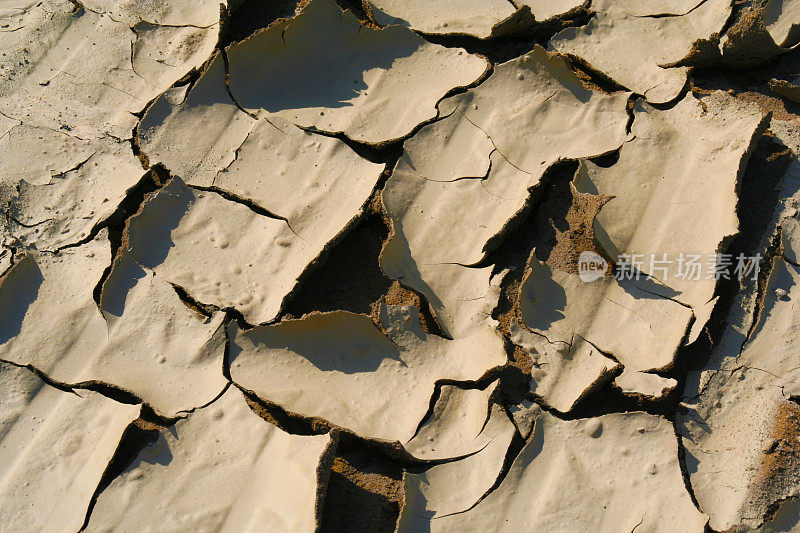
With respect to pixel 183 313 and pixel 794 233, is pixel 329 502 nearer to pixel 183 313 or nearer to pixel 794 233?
pixel 183 313

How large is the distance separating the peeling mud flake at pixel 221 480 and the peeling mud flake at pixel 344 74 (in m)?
1.23

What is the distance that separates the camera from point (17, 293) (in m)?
2.44

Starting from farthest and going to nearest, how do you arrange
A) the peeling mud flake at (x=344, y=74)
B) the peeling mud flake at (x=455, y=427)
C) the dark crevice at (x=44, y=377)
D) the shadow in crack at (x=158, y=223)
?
the peeling mud flake at (x=344, y=74) → the shadow in crack at (x=158, y=223) → the dark crevice at (x=44, y=377) → the peeling mud flake at (x=455, y=427)

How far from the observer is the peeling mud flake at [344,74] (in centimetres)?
284

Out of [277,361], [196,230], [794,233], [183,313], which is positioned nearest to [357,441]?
[277,361]

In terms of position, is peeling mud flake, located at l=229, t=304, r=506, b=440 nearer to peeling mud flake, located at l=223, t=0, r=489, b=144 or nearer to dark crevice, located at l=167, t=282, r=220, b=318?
dark crevice, located at l=167, t=282, r=220, b=318

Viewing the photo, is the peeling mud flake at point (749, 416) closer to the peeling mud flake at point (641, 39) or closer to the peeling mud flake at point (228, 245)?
the peeling mud flake at point (641, 39)

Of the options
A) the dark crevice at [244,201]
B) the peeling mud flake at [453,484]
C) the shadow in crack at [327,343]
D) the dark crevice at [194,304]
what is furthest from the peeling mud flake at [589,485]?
the dark crevice at [244,201]

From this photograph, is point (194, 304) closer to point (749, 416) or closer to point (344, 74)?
point (344, 74)

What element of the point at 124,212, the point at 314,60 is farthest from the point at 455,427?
the point at 314,60

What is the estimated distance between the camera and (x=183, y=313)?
239 cm

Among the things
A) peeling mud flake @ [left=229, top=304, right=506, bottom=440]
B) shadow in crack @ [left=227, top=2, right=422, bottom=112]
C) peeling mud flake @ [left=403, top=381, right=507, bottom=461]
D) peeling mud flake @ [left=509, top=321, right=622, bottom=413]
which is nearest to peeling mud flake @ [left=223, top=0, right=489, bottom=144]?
shadow in crack @ [left=227, top=2, right=422, bottom=112]

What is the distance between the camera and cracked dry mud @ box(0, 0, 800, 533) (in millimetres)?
2090

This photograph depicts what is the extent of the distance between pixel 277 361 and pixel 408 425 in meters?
0.49
